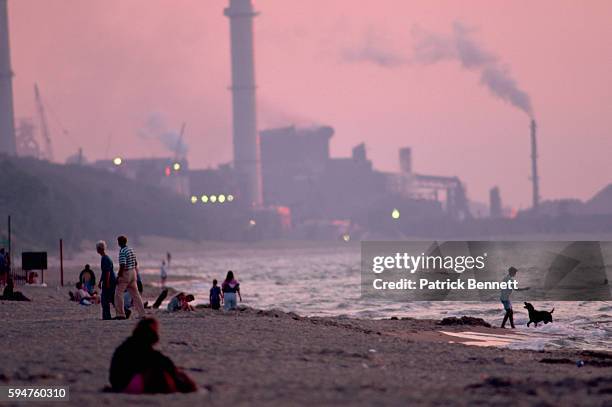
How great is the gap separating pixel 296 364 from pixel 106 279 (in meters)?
6.93

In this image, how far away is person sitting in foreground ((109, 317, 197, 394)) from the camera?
1291cm

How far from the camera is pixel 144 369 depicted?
1299cm

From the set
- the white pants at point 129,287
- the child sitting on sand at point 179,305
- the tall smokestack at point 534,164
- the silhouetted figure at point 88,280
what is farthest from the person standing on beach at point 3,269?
the tall smokestack at point 534,164

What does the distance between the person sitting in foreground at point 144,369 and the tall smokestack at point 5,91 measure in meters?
173

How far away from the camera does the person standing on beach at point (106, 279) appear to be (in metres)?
22.3

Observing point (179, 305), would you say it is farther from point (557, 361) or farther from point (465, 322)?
point (557, 361)

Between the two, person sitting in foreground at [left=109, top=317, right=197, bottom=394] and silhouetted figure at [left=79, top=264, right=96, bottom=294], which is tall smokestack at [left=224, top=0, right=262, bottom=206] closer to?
silhouetted figure at [left=79, top=264, right=96, bottom=294]

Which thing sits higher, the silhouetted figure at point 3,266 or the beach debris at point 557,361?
the silhouetted figure at point 3,266

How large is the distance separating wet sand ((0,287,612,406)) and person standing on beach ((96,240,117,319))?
0.45 meters

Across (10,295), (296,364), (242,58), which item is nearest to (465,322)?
(10,295)

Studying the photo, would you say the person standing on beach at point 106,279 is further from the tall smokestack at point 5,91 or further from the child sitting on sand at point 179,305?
the tall smokestack at point 5,91

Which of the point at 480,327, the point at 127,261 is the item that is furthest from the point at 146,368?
the point at 480,327

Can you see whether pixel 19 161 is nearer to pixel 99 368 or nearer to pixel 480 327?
pixel 480 327

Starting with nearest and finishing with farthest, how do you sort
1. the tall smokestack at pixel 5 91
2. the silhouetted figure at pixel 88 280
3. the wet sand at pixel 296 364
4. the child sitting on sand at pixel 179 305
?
the wet sand at pixel 296 364 < the child sitting on sand at pixel 179 305 < the silhouetted figure at pixel 88 280 < the tall smokestack at pixel 5 91
